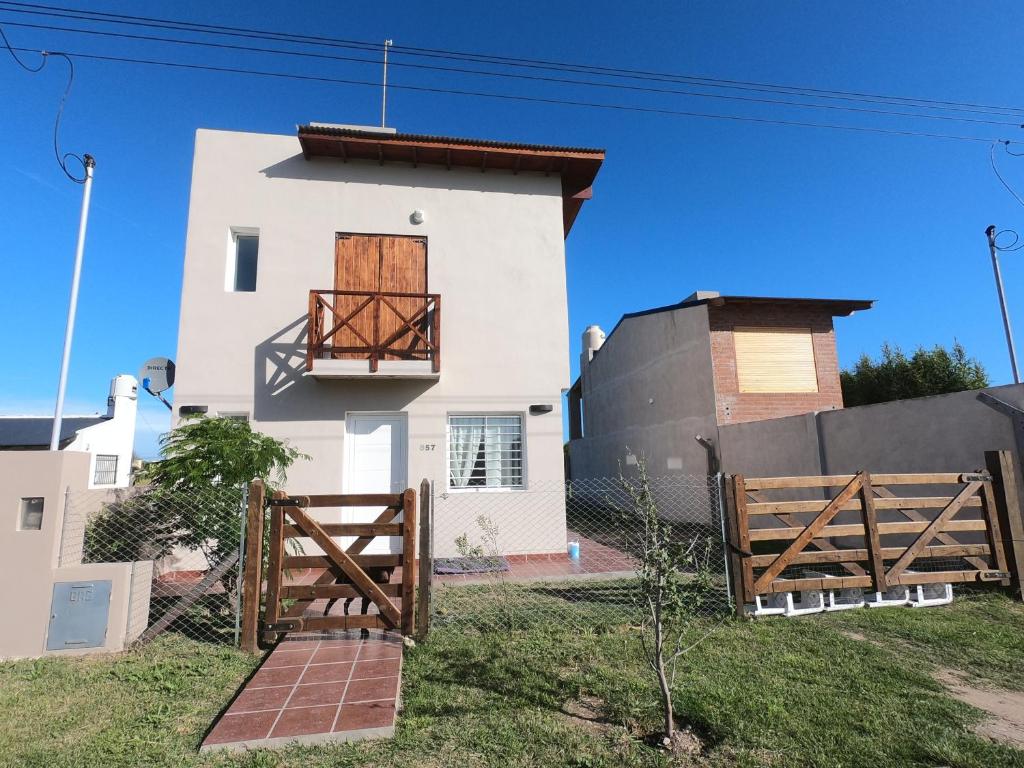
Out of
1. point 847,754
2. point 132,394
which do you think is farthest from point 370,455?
point 132,394

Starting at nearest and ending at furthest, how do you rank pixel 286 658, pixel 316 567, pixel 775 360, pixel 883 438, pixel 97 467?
pixel 286 658 < pixel 316 567 < pixel 883 438 < pixel 775 360 < pixel 97 467

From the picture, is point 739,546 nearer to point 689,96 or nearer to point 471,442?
point 471,442

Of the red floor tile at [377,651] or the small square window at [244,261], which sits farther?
the small square window at [244,261]

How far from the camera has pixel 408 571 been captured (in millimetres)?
4488

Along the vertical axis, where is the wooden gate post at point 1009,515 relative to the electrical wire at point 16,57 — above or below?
below

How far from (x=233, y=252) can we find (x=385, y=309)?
288cm

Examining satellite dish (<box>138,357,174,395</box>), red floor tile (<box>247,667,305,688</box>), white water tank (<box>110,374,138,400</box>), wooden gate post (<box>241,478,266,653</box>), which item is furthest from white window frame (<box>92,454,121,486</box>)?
red floor tile (<box>247,667,305,688</box>)

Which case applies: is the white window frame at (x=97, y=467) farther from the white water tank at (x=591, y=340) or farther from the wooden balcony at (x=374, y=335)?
the white water tank at (x=591, y=340)

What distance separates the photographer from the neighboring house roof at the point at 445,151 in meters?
8.51

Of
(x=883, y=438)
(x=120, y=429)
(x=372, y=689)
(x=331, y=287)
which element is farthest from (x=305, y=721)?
(x=120, y=429)

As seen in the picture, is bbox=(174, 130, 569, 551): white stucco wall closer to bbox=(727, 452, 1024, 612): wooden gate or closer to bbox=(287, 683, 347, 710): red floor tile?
bbox=(727, 452, 1024, 612): wooden gate

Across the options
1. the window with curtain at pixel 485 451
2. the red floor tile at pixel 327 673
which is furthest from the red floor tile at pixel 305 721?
the window with curtain at pixel 485 451

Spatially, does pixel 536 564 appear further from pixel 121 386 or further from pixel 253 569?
pixel 121 386

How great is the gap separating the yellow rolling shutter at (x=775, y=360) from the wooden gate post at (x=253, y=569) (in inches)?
411
